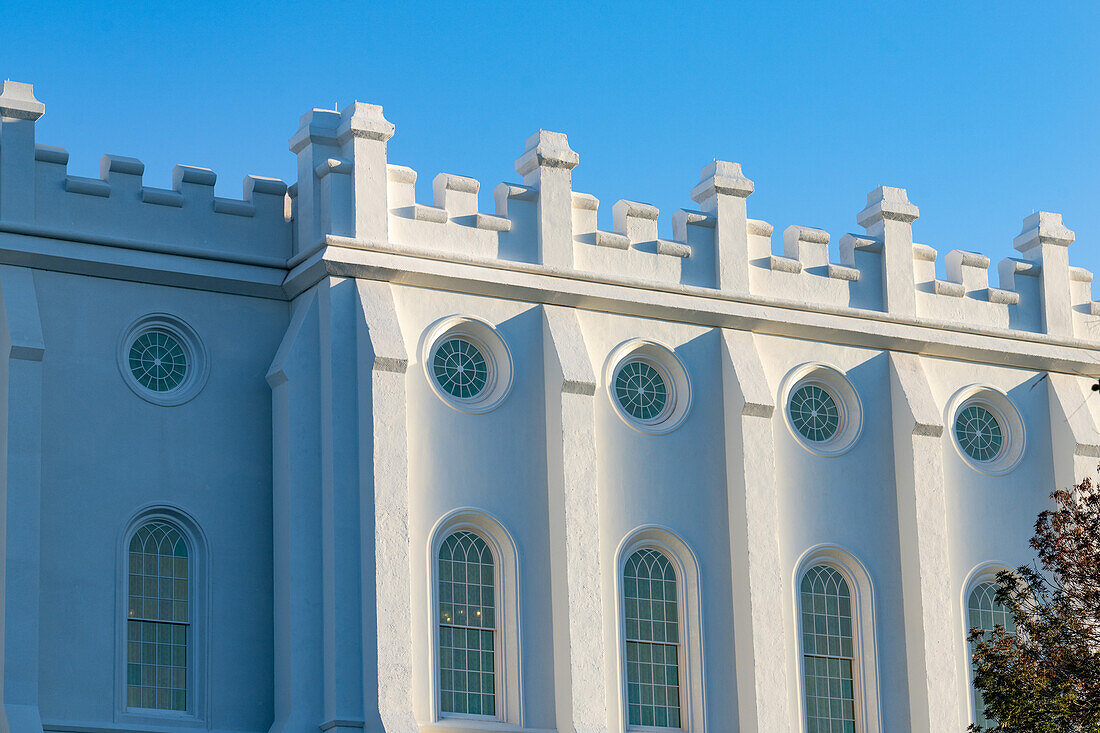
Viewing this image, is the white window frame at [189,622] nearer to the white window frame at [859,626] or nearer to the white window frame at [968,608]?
the white window frame at [859,626]

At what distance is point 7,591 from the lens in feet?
75.9

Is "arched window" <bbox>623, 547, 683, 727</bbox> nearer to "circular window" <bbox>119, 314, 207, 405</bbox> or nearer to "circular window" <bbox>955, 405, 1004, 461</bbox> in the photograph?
"circular window" <bbox>955, 405, 1004, 461</bbox>

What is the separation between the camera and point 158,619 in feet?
80.0

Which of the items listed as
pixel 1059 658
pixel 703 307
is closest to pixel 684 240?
pixel 703 307

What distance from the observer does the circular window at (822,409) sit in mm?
28406

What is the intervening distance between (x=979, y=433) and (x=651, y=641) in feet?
Result: 21.8

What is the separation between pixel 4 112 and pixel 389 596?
303 inches

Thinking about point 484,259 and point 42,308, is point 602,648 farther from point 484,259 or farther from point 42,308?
point 42,308

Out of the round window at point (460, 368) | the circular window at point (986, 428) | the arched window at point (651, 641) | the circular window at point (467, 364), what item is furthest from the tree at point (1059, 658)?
the round window at point (460, 368)

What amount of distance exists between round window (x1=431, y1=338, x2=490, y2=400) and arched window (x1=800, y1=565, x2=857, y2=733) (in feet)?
18.0

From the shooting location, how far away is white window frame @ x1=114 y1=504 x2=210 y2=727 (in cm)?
2386

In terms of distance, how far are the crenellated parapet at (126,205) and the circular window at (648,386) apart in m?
4.80

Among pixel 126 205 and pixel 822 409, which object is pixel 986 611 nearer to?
pixel 822 409

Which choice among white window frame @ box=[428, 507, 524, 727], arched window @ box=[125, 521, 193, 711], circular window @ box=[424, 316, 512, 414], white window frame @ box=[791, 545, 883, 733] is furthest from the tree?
arched window @ box=[125, 521, 193, 711]
